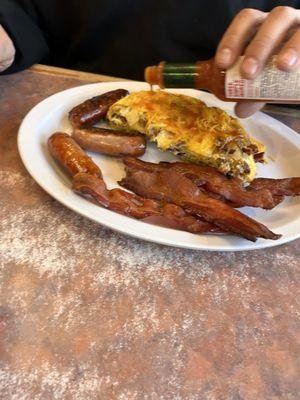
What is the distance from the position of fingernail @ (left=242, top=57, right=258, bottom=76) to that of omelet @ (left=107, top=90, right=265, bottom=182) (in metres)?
0.23

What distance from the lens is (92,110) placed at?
4.33ft

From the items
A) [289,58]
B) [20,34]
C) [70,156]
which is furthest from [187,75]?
[20,34]

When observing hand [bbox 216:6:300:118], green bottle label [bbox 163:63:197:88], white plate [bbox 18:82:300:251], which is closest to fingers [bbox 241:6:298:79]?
hand [bbox 216:6:300:118]

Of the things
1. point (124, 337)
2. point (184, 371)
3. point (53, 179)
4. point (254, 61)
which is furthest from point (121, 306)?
point (254, 61)

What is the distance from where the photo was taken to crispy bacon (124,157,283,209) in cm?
110

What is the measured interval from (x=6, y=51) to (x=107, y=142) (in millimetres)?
497

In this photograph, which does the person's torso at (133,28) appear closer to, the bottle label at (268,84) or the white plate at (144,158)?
the white plate at (144,158)

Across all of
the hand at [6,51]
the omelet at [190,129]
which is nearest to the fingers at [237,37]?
the omelet at [190,129]

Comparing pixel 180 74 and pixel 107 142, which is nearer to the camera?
pixel 180 74

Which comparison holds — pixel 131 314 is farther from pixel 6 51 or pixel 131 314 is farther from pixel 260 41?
pixel 6 51

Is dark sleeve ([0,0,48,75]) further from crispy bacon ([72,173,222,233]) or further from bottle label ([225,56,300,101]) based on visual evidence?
bottle label ([225,56,300,101])

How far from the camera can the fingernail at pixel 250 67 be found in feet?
3.33

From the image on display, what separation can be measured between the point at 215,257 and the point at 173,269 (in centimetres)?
10

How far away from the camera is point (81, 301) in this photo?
0.94 metres
